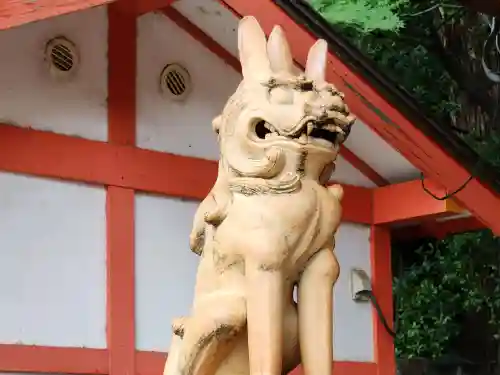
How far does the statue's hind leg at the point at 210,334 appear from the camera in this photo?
2.39 meters

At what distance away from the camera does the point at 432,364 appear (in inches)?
256

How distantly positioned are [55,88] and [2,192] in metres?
0.48

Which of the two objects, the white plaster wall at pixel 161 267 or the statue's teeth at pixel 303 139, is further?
the white plaster wall at pixel 161 267

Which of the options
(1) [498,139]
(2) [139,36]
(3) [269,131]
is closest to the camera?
(3) [269,131]

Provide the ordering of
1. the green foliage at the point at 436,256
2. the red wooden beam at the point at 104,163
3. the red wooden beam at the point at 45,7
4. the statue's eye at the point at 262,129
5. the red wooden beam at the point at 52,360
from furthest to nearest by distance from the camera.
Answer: the green foliage at the point at 436,256
the red wooden beam at the point at 104,163
the red wooden beam at the point at 52,360
the red wooden beam at the point at 45,7
the statue's eye at the point at 262,129

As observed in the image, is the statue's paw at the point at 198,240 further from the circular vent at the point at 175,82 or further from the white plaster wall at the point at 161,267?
the circular vent at the point at 175,82

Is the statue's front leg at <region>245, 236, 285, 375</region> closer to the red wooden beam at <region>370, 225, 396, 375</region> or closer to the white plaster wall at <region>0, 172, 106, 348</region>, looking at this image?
the white plaster wall at <region>0, 172, 106, 348</region>

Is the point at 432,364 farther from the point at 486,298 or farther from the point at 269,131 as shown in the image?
the point at 269,131

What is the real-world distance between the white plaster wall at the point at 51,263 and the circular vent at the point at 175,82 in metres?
0.55

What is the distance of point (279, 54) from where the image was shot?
2.57 metres

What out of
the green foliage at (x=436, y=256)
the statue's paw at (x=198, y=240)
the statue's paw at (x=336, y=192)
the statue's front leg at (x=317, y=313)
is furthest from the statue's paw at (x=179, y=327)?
the green foliage at (x=436, y=256)

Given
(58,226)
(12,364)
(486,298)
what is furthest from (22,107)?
(486,298)

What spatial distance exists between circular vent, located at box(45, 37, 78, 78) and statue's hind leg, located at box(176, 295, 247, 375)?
1.74 metres

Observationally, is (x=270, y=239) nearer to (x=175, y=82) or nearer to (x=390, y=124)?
(x=390, y=124)
